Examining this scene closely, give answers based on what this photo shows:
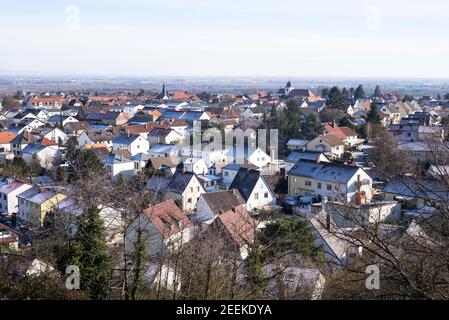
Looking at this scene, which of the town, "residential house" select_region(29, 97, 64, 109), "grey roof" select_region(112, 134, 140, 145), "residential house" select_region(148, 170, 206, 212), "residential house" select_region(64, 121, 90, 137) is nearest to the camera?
the town

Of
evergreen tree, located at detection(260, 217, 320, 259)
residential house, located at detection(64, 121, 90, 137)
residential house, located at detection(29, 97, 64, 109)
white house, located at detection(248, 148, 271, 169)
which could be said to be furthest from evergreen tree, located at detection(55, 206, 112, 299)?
residential house, located at detection(29, 97, 64, 109)

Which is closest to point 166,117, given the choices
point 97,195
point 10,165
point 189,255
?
point 10,165

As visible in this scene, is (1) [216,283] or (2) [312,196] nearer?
(1) [216,283]

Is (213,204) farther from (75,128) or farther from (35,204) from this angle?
(75,128)

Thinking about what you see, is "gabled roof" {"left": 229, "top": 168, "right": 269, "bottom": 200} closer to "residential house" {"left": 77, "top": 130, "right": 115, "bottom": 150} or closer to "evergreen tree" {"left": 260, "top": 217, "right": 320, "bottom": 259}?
"evergreen tree" {"left": 260, "top": 217, "right": 320, "bottom": 259}

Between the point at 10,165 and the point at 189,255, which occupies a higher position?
the point at 189,255
